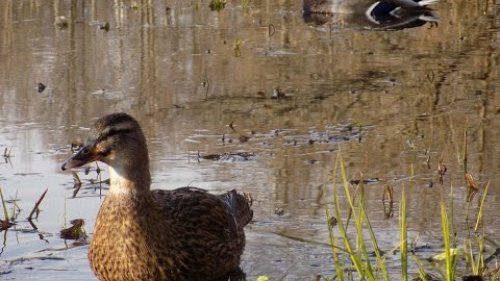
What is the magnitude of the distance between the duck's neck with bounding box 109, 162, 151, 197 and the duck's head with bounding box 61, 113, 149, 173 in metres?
0.01

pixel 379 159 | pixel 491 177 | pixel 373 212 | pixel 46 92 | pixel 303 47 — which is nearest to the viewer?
pixel 373 212

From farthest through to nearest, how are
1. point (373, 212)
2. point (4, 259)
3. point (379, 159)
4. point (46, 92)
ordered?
point (46, 92)
point (379, 159)
point (373, 212)
point (4, 259)

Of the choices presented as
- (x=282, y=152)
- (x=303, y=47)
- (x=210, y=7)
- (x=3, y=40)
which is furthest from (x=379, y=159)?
(x=210, y=7)

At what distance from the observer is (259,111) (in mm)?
9148

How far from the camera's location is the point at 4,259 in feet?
20.2

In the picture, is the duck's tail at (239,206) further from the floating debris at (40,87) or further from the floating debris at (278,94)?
the floating debris at (40,87)

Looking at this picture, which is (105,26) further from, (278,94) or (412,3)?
(412,3)

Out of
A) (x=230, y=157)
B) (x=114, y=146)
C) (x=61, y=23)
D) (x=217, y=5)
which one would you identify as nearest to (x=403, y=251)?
(x=114, y=146)

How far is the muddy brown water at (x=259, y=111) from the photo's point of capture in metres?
6.54

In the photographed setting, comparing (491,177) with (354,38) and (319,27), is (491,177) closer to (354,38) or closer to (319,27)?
(354,38)

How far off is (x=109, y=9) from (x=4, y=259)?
8.55 meters

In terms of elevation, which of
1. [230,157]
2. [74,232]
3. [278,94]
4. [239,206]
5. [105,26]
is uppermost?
[105,26]

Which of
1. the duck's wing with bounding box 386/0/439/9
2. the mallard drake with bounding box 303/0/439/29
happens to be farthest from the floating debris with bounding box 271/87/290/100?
the duck's wing with bounding box 386/0/439/9

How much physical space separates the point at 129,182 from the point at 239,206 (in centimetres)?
85
